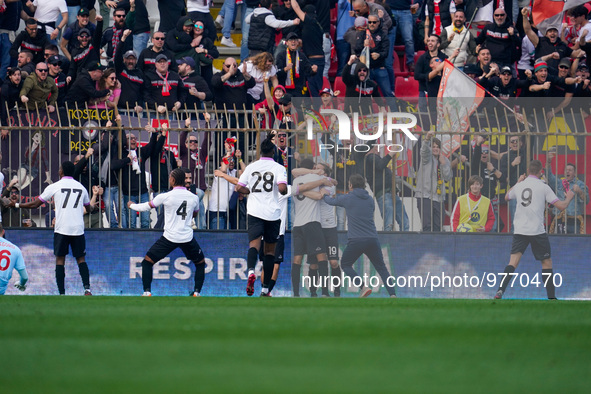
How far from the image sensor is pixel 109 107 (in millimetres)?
14320

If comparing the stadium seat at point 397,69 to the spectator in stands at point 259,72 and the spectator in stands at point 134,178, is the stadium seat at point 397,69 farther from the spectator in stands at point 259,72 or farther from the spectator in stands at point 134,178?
the spectator in stands at point 134,178

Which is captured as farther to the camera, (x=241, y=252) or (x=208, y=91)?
(x=208, y=91)

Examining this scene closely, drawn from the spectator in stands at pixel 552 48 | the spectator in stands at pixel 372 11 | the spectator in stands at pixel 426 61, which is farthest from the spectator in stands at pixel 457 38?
the spectator in stands at pixel 552 48

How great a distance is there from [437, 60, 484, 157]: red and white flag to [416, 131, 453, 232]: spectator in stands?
5.7 inches

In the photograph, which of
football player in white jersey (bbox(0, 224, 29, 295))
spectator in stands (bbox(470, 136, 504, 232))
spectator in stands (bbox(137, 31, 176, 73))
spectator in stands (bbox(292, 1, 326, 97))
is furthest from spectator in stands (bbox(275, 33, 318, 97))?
football player in white jersey (bbox(0, 224, 29, 295))

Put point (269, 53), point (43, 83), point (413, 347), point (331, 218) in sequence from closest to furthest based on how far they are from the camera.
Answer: point (413, 347) → point (331, 218) → point (43, 83) → point (269, 53)

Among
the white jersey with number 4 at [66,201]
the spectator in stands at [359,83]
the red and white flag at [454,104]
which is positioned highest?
the spectator in stands at [359,83]

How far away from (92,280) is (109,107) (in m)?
2.59

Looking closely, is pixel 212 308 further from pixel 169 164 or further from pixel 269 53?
pixel 269 53

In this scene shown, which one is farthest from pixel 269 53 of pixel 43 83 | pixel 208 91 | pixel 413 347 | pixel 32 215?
pixel 413 347

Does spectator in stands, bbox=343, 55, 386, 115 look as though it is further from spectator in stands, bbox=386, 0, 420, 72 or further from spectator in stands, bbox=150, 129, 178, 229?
spectator in stands, bbox=150, 129, 178, 229

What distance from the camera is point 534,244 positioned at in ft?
43.7

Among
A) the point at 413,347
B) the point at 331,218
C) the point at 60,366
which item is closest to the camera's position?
the point at 60,366

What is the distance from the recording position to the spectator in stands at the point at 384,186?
13.5 metres
